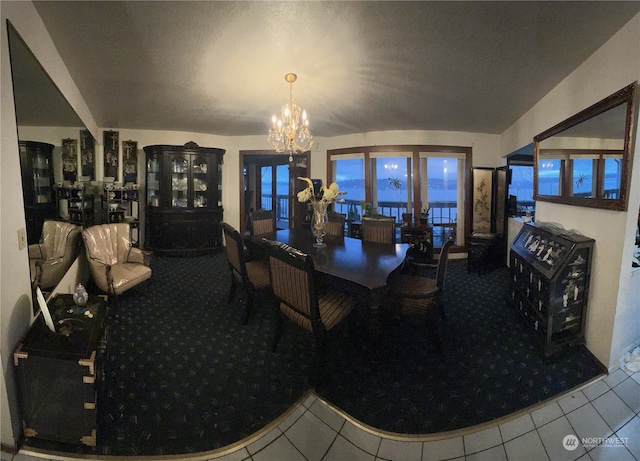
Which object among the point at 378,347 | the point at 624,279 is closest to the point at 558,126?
the point at 624,279

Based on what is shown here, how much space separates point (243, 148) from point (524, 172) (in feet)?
16.2

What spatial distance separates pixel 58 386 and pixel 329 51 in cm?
267

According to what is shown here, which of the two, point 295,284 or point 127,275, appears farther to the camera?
point 127,275

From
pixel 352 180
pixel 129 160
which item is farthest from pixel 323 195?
pixel 129 160

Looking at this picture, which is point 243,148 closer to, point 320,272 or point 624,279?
point 320,272

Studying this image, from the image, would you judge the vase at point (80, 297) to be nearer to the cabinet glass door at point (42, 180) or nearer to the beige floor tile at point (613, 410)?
the cabinet glass door at point (42, 180)

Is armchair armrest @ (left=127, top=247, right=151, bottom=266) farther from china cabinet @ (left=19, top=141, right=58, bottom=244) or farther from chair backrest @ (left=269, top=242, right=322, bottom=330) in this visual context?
chair backrest @ (left=269, top=242, right=322, bottom=330)

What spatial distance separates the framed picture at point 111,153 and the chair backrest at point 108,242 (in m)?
2.21

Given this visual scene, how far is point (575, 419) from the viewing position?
5.41ft

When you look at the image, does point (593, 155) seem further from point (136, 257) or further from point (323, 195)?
point (136, 257)

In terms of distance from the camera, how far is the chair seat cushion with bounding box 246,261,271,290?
2.75m

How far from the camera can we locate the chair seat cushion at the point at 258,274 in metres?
2.75

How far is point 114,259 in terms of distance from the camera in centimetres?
339

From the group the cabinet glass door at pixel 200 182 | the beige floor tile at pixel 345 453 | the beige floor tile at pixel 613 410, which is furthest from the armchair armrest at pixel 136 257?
the beige floor tile at pixel 613 410
